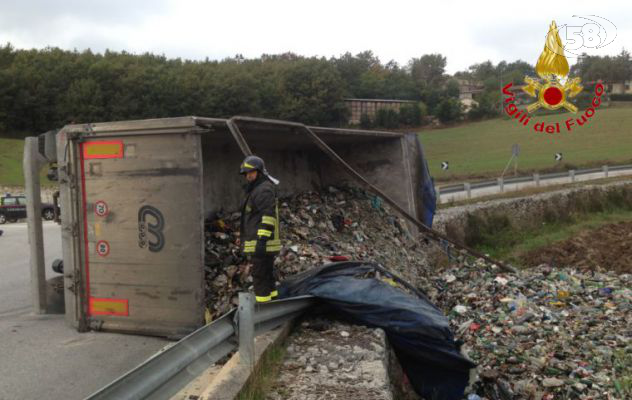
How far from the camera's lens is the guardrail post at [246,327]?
3.44m

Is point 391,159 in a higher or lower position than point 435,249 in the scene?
higher

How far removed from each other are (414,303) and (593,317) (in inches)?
123

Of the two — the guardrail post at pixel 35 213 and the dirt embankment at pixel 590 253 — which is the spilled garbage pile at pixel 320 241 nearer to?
the guardrail post at pixel 35 213

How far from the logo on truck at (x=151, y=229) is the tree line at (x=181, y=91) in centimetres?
5027

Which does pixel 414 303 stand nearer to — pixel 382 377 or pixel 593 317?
pixel 382 377

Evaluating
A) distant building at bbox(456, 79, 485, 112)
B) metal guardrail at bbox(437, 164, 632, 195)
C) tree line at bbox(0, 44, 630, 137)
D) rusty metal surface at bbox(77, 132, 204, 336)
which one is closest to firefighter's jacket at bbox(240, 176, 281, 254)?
rusty metal surface at bbox(77, 132, 204, 336)

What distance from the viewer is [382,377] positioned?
3.56 metres

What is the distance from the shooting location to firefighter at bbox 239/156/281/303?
4.70 m

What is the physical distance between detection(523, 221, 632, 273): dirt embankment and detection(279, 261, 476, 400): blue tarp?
7.42 m

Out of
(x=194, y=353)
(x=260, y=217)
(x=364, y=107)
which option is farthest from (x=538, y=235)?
(x=364, y=107)

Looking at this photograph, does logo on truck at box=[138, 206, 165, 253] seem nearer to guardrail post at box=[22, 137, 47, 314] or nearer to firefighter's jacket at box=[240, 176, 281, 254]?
firefighter's jacket at box=[240, 176, 281, 254]

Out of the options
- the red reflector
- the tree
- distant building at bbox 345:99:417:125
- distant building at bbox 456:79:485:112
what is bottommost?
the red reflector

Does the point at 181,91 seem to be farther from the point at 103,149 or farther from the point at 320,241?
the point at 103,149

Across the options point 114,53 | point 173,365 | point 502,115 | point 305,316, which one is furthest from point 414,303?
point 114,53
